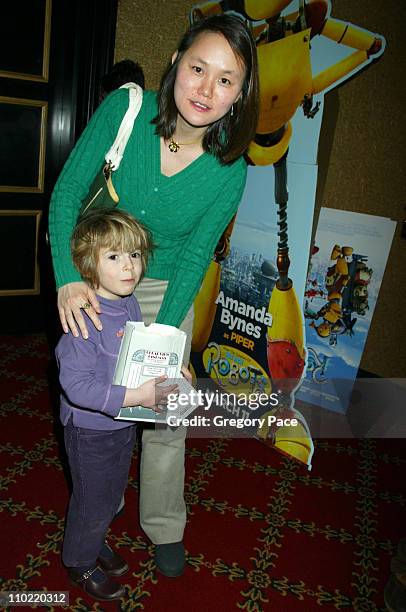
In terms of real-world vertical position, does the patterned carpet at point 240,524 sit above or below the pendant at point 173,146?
below

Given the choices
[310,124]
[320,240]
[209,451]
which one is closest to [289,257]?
[320,240]

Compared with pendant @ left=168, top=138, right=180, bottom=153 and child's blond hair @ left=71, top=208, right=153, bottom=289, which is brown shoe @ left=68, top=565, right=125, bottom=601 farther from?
pendant @ left=168, top=138, right=180, bottom=153

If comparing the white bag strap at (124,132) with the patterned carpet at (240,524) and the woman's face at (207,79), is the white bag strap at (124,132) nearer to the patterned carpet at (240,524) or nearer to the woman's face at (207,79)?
the woman's face at (207,79)

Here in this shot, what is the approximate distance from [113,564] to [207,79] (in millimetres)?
1436

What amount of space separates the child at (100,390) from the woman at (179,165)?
0.06m

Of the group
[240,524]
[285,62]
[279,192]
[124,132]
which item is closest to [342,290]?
[279,192]

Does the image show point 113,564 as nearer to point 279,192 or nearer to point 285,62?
point 279,192

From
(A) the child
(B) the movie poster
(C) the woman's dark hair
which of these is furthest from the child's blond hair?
(B) the movie poster

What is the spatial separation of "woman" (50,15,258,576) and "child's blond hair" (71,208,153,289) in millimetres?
31

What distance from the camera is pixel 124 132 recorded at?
1.46 m

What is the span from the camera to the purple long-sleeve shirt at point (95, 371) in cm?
133

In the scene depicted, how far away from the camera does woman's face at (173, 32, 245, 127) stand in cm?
134

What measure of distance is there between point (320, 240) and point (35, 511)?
1802 millimetres

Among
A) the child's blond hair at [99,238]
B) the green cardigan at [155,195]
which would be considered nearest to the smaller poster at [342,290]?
the green cardigan at [155,195]
